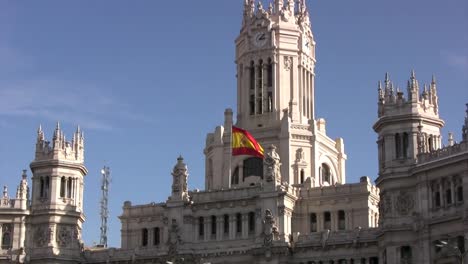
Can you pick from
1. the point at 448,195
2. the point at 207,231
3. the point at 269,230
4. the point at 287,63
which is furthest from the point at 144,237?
the point at 448,195

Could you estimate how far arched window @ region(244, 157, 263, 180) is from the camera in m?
125

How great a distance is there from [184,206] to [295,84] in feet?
76.0

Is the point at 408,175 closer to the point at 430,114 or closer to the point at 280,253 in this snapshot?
the point at 430,114

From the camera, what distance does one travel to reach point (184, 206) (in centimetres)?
11788

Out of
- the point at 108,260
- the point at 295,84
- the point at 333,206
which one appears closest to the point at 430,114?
the point at 333,206

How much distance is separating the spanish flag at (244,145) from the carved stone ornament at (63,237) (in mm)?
22228

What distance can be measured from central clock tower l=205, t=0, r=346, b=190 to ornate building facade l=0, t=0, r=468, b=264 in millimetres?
176

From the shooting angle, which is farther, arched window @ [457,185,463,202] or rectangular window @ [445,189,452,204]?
Answer: rectangular window @ [445,189,452,204]

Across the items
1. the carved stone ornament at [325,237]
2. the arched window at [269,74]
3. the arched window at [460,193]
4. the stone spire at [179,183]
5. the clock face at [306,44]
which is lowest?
the carved stone ornament at [325,237]

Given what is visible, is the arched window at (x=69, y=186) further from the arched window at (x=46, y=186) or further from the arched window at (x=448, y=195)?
the arched window at (x=448, y=195)

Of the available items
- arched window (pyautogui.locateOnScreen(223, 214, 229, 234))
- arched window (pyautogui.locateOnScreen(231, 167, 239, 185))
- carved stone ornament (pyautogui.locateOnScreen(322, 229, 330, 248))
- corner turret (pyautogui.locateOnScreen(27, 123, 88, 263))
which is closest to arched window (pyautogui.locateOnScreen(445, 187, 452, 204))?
carved stone ornament (pyautogui.locateOnScreen(322, 229, 330, 248))

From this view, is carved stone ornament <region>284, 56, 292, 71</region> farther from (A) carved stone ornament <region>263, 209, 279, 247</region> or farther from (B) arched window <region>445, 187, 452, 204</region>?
(B) arched window <region>445, 187, 452, 204</region>

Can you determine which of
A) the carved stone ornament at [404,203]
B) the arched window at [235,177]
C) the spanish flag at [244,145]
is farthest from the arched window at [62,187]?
the carved stone ornament at [404,203]

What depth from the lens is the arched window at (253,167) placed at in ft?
412
